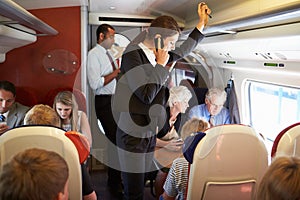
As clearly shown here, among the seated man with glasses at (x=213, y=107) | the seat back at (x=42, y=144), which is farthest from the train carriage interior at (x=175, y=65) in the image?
the seat back at (x=42, y=144)

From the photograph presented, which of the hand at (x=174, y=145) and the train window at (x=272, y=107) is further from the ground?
the train window at (x=272, y=107)

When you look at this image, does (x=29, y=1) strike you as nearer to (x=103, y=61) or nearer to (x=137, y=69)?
(x=103, y=61)

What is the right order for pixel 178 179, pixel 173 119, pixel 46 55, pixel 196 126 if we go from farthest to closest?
pixel 46 55, pixel 173 119, pixel 196 126, pixel 178 179

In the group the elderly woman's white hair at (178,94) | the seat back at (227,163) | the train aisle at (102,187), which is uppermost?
the elderly woman's white hair at (178,94)

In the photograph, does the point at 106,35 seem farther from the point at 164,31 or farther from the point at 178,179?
the point at 178,179

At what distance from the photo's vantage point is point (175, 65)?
3.71 m

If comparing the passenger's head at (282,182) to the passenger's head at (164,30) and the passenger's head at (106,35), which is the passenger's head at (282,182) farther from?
the passenger's head at (106,35)

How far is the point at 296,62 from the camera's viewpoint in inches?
90.2

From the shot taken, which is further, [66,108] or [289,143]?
[66,108]

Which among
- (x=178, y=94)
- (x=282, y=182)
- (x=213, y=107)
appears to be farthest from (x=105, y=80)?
(x=282, y=182)

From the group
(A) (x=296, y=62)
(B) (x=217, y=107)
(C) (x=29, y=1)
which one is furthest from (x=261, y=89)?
(C) (x=29, y=1)

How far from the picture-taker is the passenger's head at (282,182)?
0.98m

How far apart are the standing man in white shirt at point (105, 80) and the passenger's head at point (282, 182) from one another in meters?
2.62

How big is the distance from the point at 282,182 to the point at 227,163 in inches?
21.3
